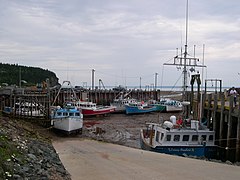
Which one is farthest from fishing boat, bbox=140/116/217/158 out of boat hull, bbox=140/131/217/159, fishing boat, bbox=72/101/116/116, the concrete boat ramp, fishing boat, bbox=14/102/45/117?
fishing boat, bbox=72/101/116/116

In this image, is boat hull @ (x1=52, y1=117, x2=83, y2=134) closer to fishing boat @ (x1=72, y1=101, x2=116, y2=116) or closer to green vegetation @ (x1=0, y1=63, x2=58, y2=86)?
fishing boat @ (x1=72, y1=101, x2=116, y2=116)

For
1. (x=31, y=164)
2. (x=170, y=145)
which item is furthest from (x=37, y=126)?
(x=31, y=164)

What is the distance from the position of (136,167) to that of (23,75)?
122 metres

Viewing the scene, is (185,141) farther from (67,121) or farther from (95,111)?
(95,111)

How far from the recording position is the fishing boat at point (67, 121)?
Answer: 30.3 m

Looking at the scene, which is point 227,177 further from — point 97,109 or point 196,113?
point 97,109

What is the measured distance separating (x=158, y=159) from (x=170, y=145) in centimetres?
331

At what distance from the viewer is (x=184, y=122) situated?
23328 mm

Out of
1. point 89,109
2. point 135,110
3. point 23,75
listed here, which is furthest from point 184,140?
point 23,75

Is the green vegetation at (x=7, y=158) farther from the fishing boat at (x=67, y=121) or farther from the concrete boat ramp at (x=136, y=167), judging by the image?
the fishing boat at (x=67, y=121)

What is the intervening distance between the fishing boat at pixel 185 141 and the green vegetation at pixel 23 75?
287 ft

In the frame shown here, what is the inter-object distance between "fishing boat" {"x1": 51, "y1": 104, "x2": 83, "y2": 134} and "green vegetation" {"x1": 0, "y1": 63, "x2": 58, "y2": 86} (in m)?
76.3

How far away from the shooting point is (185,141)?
72.6ft

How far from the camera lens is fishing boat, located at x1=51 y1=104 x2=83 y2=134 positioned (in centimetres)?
3031
